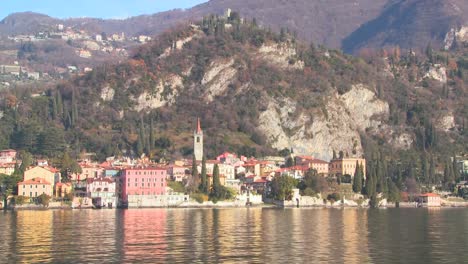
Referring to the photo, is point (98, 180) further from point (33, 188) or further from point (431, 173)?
point (431, 173)

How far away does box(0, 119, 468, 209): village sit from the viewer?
399ft

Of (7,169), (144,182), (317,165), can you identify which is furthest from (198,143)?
(7,169)

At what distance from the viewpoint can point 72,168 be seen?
133m

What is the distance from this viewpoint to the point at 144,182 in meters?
127

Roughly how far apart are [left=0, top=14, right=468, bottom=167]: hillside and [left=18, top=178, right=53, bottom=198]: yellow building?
35.0 meters

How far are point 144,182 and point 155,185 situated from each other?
62.5 inches

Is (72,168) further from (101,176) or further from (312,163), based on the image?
(312,163)

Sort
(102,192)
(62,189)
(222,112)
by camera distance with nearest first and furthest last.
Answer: (62,189)
(102,192)
(222,112)

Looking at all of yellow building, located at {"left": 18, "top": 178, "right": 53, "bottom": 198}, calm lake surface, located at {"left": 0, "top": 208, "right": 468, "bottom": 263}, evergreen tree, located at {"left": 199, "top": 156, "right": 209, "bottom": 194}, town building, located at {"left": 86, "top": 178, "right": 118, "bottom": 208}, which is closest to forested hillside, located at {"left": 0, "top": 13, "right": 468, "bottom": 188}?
town building, located at {"left": 86, "top": 178, "right": 118, "bottom": 208}

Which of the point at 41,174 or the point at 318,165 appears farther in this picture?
the point at 318,165

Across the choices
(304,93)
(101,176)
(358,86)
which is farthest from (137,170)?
(358,86)

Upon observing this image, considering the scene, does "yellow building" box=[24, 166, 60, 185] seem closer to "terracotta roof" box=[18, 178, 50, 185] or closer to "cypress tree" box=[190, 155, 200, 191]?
"terracotta roof" box=[18, 178, 50, 185]

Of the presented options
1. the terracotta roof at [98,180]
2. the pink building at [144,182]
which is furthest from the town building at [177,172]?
the terracotta roof at [98,180]

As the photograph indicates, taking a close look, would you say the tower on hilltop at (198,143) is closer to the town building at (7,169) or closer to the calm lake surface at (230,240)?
the town building at (7,169)
